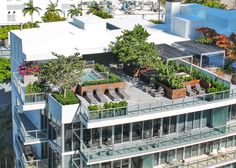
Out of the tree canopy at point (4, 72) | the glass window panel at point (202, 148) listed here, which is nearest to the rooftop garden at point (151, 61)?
the glass window panel at point (202, 148)

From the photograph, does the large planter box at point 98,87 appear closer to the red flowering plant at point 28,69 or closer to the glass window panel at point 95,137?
the glass window panel at point 95,137

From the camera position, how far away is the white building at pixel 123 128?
30.3 m

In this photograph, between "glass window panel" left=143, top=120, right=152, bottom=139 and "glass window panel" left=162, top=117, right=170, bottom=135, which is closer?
"glass window panel" left=143, top=120, right=152, bottom=139

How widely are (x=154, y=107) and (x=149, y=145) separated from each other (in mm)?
2560

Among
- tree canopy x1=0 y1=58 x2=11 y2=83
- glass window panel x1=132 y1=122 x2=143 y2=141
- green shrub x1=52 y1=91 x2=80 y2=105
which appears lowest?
tree canopy x1=0 y1=58 x2=11 y2=83

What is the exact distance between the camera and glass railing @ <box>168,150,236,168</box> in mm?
33938

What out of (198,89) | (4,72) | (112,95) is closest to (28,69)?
(112,95)

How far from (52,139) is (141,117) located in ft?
22.5

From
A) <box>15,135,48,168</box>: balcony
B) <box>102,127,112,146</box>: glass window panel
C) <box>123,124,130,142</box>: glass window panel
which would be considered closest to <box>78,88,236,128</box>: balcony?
<box>123,124,130,142</box>: glass window panel

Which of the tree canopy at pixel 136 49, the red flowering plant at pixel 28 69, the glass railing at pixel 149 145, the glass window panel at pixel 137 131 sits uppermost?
the tree canopy at pixel 136 49

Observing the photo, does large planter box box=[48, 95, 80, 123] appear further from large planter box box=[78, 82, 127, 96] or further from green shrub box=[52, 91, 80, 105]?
large planter box box=[78, 82, 127, 96]

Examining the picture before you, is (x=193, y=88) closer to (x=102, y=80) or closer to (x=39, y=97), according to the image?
(x=102, y=80)

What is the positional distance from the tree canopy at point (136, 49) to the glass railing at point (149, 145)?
614 centimetres

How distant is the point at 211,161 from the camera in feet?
113
